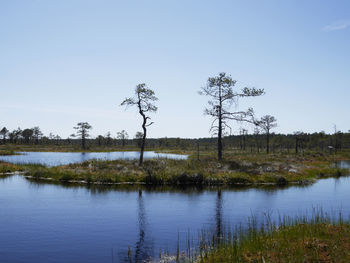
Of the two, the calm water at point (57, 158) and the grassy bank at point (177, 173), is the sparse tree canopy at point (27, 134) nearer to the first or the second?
the calm water at point (57, 158)

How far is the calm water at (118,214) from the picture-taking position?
12.7m

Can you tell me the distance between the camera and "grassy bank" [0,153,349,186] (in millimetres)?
33094

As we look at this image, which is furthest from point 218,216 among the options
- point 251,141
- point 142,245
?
point 251,141

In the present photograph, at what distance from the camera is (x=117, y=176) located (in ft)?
110

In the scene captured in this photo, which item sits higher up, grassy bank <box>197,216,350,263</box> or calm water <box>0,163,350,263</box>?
grassy bank <box>197,216,350,263</box>

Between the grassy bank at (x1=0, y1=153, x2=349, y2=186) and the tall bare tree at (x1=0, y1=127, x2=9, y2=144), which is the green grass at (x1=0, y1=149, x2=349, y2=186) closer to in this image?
the grassy bank at (x1=0, y1=153, x2=349, y2=186)

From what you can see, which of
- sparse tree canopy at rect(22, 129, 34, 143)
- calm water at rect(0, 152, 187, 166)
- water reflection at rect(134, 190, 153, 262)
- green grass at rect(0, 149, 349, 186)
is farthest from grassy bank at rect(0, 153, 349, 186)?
sparse tree canopy at rect(22, 129, 34, 143)

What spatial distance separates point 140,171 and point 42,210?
16.6 meters

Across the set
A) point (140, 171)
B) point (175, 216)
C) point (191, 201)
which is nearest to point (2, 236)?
point (175, 216)

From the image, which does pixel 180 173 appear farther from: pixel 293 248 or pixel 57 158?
pixel 57 158

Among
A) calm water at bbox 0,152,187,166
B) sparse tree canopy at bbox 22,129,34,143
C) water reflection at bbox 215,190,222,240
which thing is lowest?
water reflection at bbox 215,190,222,240

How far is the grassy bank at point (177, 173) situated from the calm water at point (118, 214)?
3916 millimetres

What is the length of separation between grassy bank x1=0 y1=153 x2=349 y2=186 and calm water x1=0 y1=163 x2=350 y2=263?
392 centimetres

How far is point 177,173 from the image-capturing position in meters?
33.7
